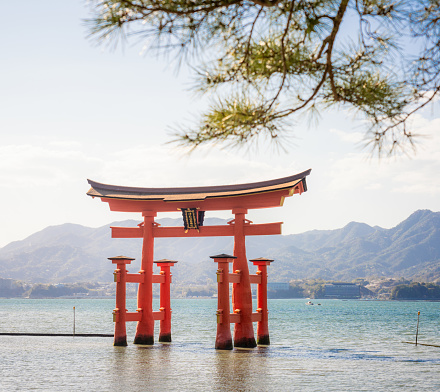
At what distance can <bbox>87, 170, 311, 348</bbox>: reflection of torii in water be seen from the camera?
56.4ft

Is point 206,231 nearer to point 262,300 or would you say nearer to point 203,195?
point 203,195

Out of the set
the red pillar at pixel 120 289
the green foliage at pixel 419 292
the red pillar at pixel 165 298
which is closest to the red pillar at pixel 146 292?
the red pillar at pixel 120 289

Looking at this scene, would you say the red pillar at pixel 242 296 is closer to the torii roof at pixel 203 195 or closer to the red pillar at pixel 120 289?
Answer: the torii roof at pixel 203 195

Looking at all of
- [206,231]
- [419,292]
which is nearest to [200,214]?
[206,231]

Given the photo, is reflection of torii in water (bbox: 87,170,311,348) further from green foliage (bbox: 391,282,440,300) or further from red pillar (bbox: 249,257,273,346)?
green foliage (bbox: 391,282,440,300)

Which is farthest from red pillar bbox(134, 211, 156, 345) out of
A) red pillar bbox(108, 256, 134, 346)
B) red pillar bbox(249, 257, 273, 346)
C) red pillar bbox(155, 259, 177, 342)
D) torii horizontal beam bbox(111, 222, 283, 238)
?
red pillar bbox(249, 257, 273, 346)

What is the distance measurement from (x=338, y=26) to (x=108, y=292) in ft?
614

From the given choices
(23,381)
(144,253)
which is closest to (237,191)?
(144,253)

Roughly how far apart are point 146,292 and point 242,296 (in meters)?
3.36

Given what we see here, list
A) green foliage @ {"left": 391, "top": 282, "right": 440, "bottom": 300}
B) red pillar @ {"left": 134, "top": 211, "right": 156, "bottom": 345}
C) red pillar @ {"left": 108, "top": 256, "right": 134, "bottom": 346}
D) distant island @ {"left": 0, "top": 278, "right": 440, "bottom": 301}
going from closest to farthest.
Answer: red pillar @ {"left": 108, "top": 256, "right": 134, "bottom": 346} < red pillar @ {"left": 134, "top": 211, "right": 156, "bottom": 345} < green foliage @ {"left": 391, "top": 282, "right": 440, "bottom": 300} < distant island @ {"left": 0, "top": 278, "right": 440, "bottom": 301}

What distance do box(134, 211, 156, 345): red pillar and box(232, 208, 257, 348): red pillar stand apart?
9.80ft

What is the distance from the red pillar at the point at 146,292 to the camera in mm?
18359

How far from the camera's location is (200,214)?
18344 millimetres

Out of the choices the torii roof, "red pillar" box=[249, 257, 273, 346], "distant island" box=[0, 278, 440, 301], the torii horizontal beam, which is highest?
the torii roof
